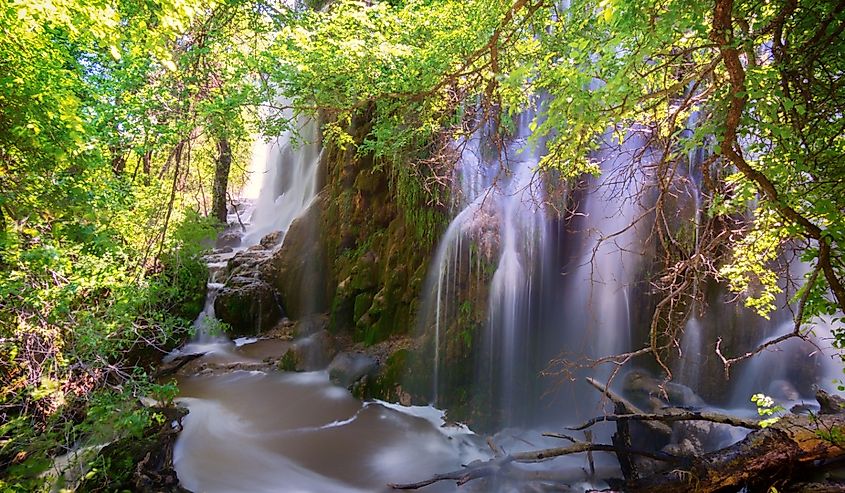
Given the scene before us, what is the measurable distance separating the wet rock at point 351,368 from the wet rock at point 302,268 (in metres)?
2.44

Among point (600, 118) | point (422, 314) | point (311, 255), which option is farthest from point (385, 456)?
point (311, 255)

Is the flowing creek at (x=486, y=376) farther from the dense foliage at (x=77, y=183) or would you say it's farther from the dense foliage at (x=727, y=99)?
the dense foliage at (x=727, y=99)

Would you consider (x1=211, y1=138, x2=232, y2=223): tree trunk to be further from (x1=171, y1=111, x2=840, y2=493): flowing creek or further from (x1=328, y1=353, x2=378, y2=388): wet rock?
(x1=328, y1=353, x2=378, y2=388): wet rock

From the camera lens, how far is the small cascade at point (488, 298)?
739cm

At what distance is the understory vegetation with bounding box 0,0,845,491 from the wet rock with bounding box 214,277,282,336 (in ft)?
15.8

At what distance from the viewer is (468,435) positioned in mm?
6641

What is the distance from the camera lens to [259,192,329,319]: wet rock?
1120 centimetres

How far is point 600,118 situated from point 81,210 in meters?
5.13

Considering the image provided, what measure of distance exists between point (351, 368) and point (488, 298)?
315 cm

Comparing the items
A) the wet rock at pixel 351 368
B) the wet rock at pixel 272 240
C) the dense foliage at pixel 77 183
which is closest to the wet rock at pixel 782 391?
the wet rock at pixel 351 368

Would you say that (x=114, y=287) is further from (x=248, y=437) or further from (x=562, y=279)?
(x=562, y=279)

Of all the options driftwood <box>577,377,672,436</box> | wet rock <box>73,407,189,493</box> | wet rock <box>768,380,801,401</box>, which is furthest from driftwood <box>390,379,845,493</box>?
wet rock <box>73,407,189,493</box>

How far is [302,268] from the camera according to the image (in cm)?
1152

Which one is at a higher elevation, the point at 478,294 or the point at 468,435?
the point at 478,294
